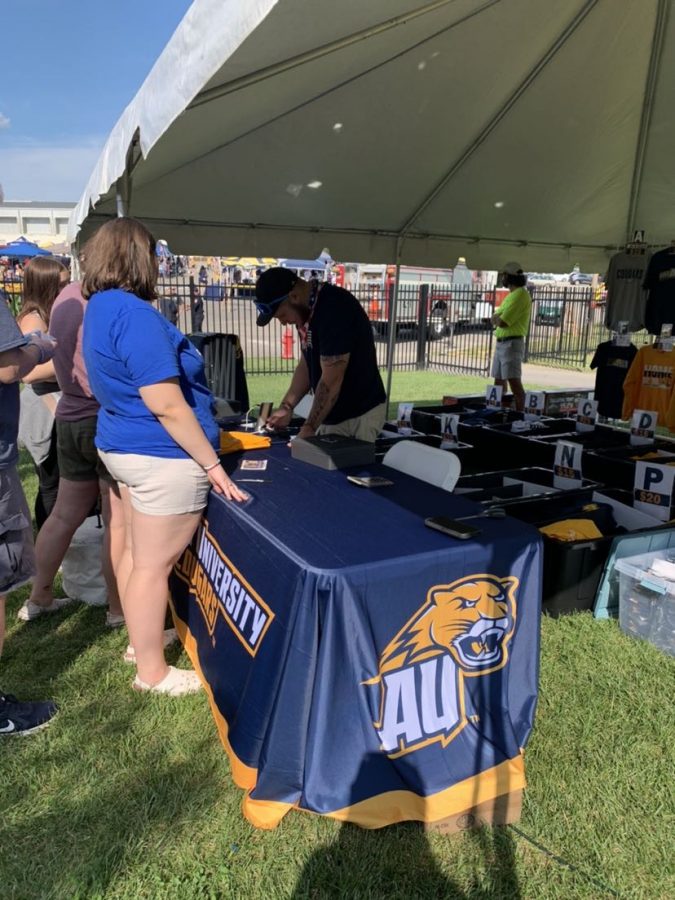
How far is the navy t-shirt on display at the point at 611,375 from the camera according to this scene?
223 inches

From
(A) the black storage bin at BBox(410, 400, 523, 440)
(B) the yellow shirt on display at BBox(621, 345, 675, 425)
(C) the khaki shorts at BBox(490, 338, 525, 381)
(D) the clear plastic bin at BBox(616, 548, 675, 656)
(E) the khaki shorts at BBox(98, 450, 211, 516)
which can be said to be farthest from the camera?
(C) the khaki shorts at BBox(490, 338, 525, 381)

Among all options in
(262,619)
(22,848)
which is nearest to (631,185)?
(262,619)

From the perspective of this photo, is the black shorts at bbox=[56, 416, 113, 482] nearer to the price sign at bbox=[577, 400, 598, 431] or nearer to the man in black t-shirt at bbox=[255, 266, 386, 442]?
the man in black t-shirt at bbox=[255, 266, 386, 442]

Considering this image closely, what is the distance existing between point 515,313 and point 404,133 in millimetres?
3298

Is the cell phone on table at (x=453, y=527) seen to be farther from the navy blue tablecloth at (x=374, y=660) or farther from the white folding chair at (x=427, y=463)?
the white folding chair at (x=427, y=463)

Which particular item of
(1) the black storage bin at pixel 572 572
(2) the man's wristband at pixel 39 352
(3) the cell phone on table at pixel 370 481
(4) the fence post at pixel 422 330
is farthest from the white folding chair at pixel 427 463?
(4) the fence post at pixel 422 330

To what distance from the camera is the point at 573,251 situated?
22.9 ft

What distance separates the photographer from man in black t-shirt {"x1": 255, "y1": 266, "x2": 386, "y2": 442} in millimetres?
2912

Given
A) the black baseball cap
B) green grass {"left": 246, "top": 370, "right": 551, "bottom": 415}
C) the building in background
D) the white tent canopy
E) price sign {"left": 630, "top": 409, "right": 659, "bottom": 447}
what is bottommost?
green grass {"left": 246, "top": 370, "right": 551, "bottom": 415}

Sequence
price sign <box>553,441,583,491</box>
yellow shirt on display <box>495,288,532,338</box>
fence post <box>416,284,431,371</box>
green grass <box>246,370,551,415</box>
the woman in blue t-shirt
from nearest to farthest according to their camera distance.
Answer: the woman in blue t-shirt, price sign <box>553,441,583,491</box>, yellow shirt on display <box>495,288,532,338</box>, green grass <box>246,370,551,415</box>, fence post <box>416,284,431,371</box>

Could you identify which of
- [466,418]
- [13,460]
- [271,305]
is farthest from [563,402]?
[13,460]

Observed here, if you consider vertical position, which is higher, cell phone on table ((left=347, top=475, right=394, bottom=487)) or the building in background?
the building in background

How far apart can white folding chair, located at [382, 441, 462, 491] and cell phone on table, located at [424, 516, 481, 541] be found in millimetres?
516

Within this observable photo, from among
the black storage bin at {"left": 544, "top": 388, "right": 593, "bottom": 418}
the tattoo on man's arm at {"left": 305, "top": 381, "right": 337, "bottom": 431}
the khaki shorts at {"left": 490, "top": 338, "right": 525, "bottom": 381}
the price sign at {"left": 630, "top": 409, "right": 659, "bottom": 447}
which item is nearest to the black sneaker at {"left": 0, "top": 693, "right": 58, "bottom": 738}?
the tattoo on man's arm at {"left": 305, "top": 381, "right": 337, "bottom": 431}
